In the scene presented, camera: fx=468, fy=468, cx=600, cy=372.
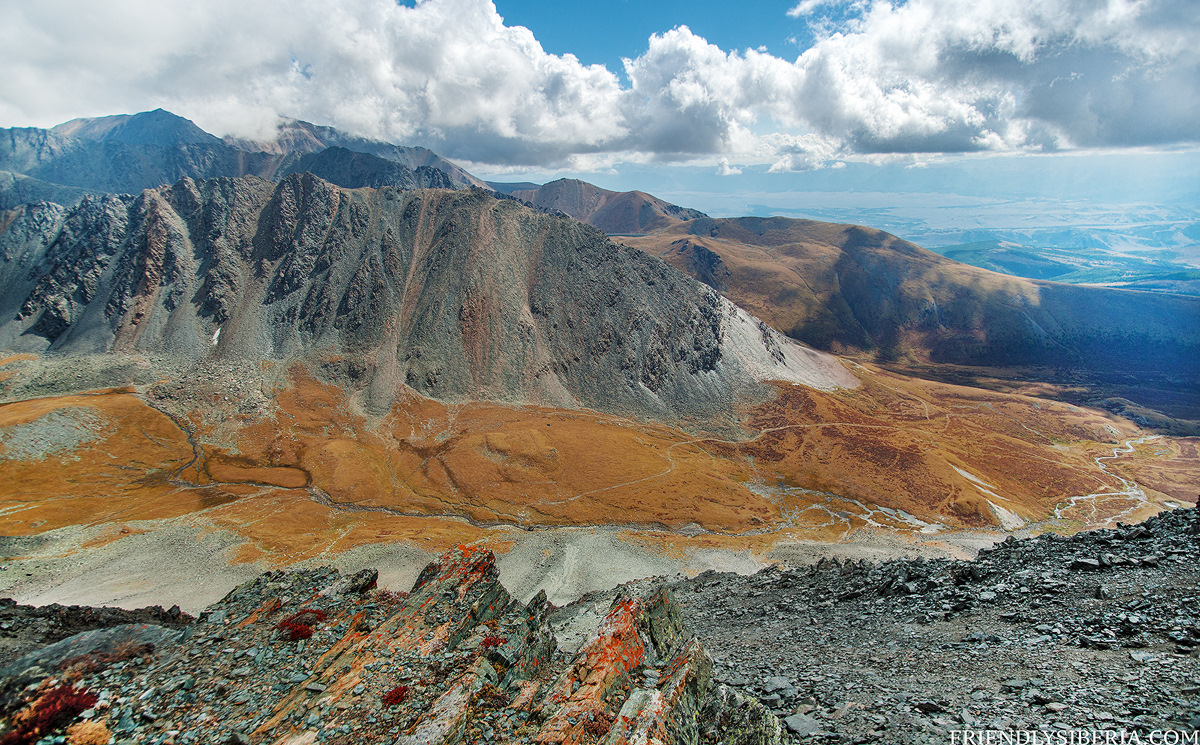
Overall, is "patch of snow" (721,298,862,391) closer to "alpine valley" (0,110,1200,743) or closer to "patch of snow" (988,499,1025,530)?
"alpine valley" (0,110,1200,743)

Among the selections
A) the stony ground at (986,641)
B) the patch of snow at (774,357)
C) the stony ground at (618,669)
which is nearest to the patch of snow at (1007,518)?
the stony ground at (986,641)

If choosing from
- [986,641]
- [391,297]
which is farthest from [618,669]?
[391,297]

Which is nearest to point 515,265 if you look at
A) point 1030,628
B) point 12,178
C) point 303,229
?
point 303,229

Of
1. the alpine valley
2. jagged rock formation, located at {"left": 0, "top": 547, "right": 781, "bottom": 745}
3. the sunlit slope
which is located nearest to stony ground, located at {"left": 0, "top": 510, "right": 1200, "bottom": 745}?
jagged rock formation, located at {"left": 0, "top": 547, "right": 781, "bottom": 745}

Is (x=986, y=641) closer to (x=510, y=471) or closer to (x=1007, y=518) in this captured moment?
(x=510, y=471)

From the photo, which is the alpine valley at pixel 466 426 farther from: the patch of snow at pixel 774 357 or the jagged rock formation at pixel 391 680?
the patch of snow at pixel 774 357
